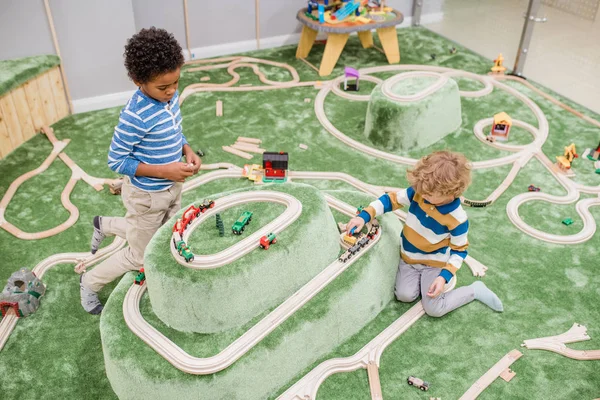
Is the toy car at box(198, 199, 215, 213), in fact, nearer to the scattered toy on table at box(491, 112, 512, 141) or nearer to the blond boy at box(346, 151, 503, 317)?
the blond boy at box(346, 151, 503, 317)

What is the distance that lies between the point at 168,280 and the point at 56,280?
1.21m

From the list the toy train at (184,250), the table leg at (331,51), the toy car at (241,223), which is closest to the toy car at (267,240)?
the toy car at (241,223)

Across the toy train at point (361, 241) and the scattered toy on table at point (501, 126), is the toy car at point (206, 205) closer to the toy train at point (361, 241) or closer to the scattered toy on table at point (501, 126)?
the toy train at point (361, 241)

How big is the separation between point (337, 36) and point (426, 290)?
3386mm

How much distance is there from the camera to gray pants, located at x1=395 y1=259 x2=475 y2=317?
2906mm

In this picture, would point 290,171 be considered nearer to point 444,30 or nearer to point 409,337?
point 409,337

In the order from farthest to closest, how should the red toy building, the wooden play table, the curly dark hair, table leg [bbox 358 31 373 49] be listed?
1. table leg [bbox 358 31 373 49]
2. the wooden play table
3. the red toy building
4. the curly dark hair

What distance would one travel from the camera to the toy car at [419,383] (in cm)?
257

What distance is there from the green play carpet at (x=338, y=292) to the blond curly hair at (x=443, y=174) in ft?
1.85

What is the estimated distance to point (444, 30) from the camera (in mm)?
6871

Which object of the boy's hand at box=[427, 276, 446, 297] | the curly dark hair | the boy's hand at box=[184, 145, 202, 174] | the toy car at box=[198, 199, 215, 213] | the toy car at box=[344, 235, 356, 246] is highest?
the curly dark hair

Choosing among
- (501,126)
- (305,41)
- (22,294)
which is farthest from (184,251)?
(305,41)

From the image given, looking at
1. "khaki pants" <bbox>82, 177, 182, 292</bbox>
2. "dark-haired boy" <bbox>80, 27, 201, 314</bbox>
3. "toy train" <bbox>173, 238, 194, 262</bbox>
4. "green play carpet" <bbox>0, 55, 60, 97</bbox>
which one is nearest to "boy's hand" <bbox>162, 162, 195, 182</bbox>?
"dark-haired boy" <bbox>80, 27, 201, 314</bbox>

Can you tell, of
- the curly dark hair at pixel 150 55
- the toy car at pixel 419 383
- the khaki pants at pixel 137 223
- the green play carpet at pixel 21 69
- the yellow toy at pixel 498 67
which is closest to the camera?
the curly dark hair at pixel 150 55
